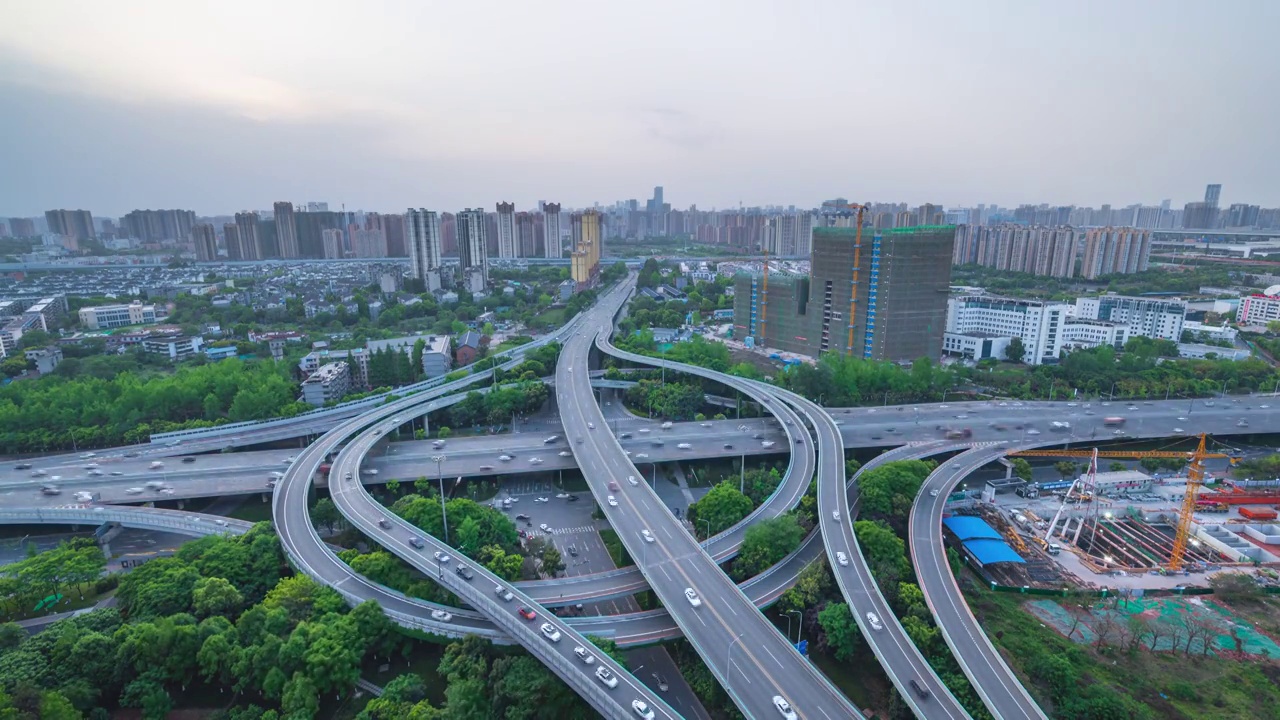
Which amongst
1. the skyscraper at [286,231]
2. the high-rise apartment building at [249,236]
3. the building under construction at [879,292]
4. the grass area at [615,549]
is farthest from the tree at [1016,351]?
the high-rise apartment building at [249,236]

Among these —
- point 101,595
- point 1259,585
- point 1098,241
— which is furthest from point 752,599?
point 1098,241

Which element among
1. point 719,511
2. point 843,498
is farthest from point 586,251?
point 843,498

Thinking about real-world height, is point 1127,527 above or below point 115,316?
below

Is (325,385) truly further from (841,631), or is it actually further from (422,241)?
(422,241)

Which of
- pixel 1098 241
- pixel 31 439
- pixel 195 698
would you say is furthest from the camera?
pixel 1098 241

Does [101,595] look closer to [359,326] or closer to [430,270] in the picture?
[359,326]

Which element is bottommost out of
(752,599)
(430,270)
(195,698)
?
(195,698)

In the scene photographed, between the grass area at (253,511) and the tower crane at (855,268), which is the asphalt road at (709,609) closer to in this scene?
the grass area at (253,511)
